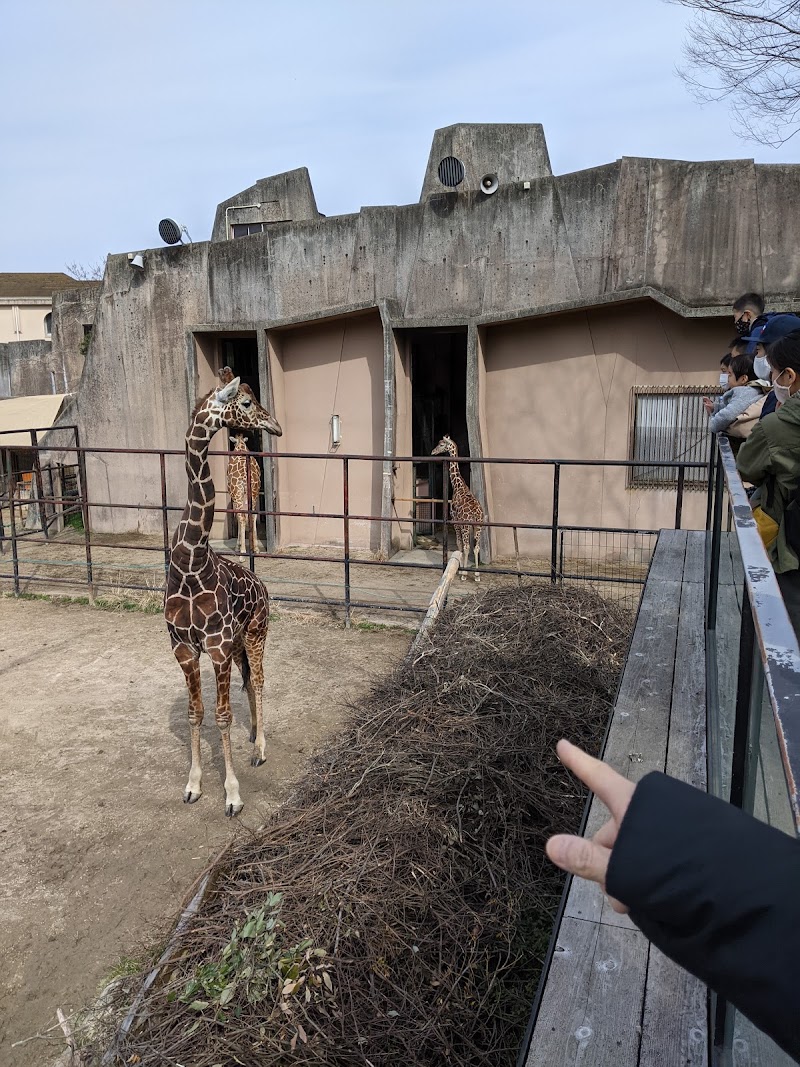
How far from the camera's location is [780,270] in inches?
295

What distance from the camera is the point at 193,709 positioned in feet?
13.7

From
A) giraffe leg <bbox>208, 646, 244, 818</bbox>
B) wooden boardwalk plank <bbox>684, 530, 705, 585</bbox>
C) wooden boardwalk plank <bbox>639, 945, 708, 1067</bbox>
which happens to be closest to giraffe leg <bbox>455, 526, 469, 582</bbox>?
wooden boardwalk plank <bbox>684, 530, 705, 585</bbox>

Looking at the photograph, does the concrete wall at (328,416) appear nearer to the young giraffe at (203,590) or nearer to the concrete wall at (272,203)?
the concrete wall at (272,203)

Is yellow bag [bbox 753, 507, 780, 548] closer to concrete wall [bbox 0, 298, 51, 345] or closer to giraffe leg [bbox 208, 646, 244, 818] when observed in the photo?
giraffe leg [bbox 208, 646, 244, 818]

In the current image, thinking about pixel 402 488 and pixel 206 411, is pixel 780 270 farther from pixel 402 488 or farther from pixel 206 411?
pixel 206 411

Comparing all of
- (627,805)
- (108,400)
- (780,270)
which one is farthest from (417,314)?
(627,805)

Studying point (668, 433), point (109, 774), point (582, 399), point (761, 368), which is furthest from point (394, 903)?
point (582, 399)

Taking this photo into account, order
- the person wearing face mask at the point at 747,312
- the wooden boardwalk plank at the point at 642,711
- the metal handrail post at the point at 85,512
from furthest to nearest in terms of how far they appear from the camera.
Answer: the metal handrail post at the point at 85,512 → the person wearing face mask at the point at 747,312 → the wooden boardwalk plank at the point at 642,711

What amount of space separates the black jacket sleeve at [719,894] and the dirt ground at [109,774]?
2.81 meters

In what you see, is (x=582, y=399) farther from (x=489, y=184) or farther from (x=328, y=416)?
(x=328, y=416)

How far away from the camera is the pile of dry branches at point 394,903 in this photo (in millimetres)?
2385

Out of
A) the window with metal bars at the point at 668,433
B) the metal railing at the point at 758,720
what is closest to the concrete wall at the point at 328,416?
the window with metal bars at the point at 668,433

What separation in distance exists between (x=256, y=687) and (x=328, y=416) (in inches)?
229

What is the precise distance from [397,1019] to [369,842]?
764mm
